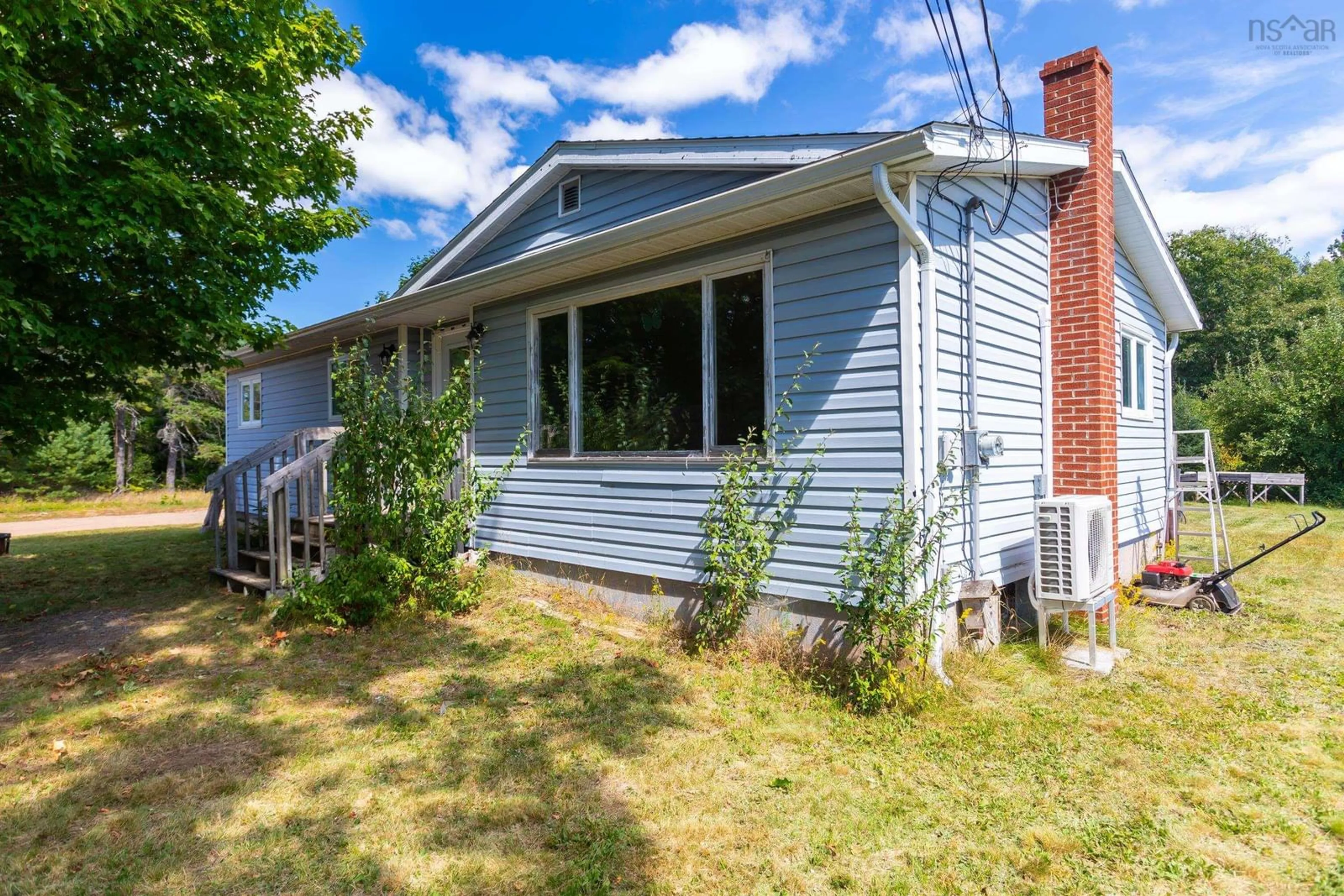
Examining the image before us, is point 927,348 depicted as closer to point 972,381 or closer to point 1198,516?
point 972,381

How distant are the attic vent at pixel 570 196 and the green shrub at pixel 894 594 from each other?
471 centimetres

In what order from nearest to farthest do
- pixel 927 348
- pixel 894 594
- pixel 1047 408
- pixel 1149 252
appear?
pixel 894 594, pixel 927 348, pixel 1047 408, pixel 1149 252

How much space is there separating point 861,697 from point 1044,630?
6.14ft

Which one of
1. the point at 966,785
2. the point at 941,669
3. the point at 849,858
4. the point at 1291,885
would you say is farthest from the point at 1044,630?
the point at 849,858

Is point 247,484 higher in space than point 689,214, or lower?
lower

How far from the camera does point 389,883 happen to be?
2.52 metres

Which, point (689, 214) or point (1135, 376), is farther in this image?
point (1135, 376)

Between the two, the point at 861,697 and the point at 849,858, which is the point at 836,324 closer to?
the point at 861,697

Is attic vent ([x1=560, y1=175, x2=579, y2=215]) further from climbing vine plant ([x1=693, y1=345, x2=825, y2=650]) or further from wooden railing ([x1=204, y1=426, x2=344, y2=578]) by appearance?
climbing vine plant ([x1=693, y1=345, x2=825, y2=650])

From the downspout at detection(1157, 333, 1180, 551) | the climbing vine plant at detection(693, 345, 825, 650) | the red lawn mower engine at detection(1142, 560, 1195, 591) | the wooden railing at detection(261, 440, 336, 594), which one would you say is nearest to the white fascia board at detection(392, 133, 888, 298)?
the climbing vine plant at detection(693, 345, 825, 650)

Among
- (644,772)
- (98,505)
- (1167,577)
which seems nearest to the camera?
(644,772)

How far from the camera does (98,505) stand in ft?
68.7

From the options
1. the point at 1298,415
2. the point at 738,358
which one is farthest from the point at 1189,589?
the point at 1298,415

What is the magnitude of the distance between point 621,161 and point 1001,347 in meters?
3.92
